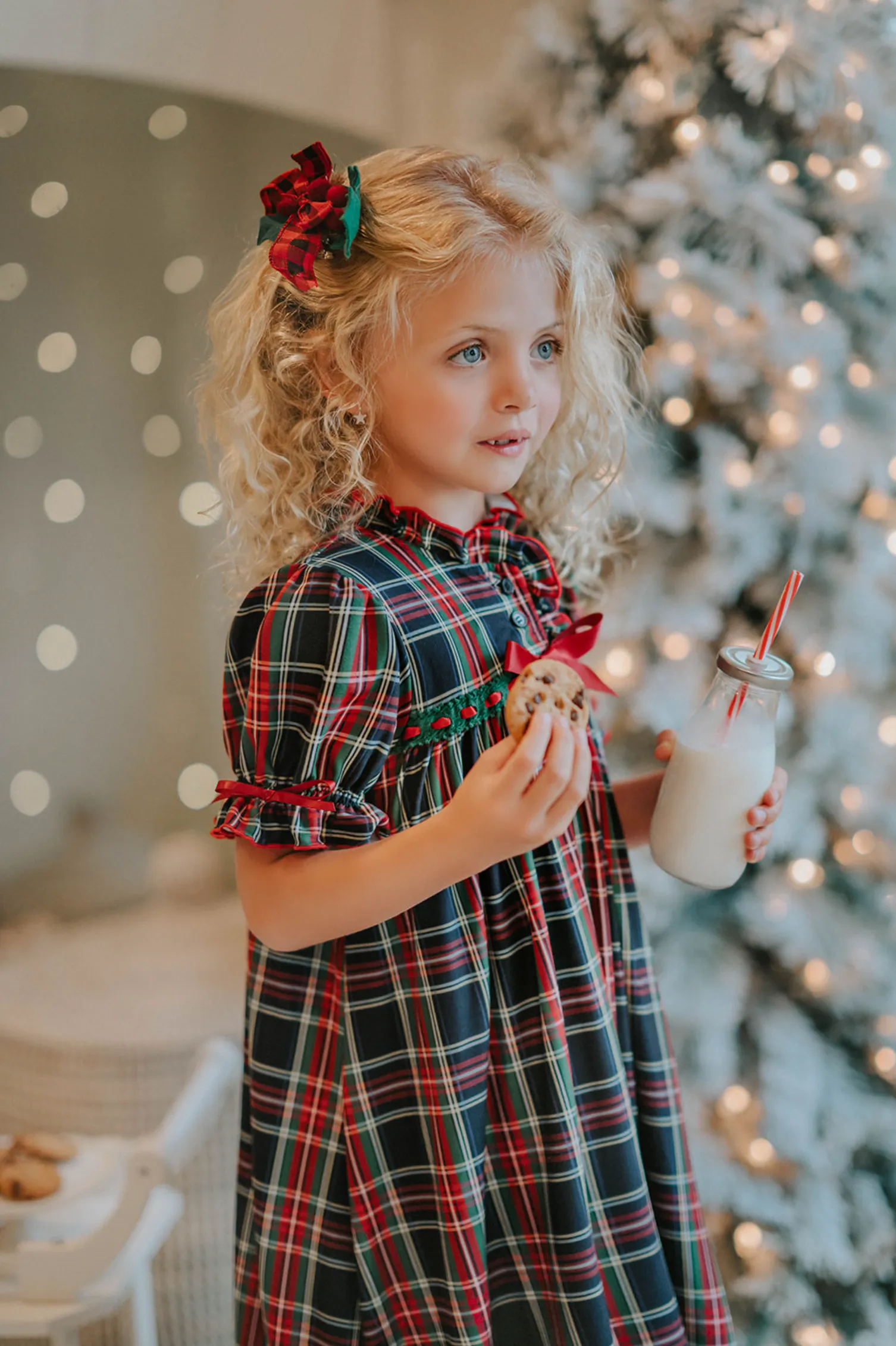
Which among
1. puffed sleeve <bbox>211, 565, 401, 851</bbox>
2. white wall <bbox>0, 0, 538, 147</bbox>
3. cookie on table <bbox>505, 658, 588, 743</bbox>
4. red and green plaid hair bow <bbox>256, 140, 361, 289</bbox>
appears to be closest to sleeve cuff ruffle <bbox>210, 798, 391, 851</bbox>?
puffed sleeve <bbox>211, 565, 401, 851</bbox>

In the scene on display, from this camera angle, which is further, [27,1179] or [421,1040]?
[27,1179]

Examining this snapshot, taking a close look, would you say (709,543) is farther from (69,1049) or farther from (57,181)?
(69,1049)

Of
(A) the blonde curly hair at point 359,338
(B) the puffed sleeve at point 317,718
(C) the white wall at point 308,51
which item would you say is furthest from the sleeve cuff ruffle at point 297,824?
(C) the white wall at point 308,51

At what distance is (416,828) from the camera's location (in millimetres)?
708

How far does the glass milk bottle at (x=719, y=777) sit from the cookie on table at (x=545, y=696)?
0.12m

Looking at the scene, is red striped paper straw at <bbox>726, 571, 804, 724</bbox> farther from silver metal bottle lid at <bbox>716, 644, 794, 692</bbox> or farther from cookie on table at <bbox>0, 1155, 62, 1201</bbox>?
cookie on table at <bbox>0, 1155, 62, 1201</bbox>

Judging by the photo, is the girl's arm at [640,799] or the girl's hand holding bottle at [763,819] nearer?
the girl's hand holding bottle at [763,819]

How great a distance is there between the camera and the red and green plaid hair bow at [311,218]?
746 mm

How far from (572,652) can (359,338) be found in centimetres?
30

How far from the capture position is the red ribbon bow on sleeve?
768 millimetres

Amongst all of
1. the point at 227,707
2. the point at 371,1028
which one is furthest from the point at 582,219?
the point at 371,1028

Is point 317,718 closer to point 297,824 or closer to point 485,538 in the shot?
point 297,824

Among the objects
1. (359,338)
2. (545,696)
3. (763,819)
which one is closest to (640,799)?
(763,819)

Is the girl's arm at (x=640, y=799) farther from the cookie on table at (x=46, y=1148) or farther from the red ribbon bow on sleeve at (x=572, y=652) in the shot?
the cookie on table at (x=46, y=1148)
